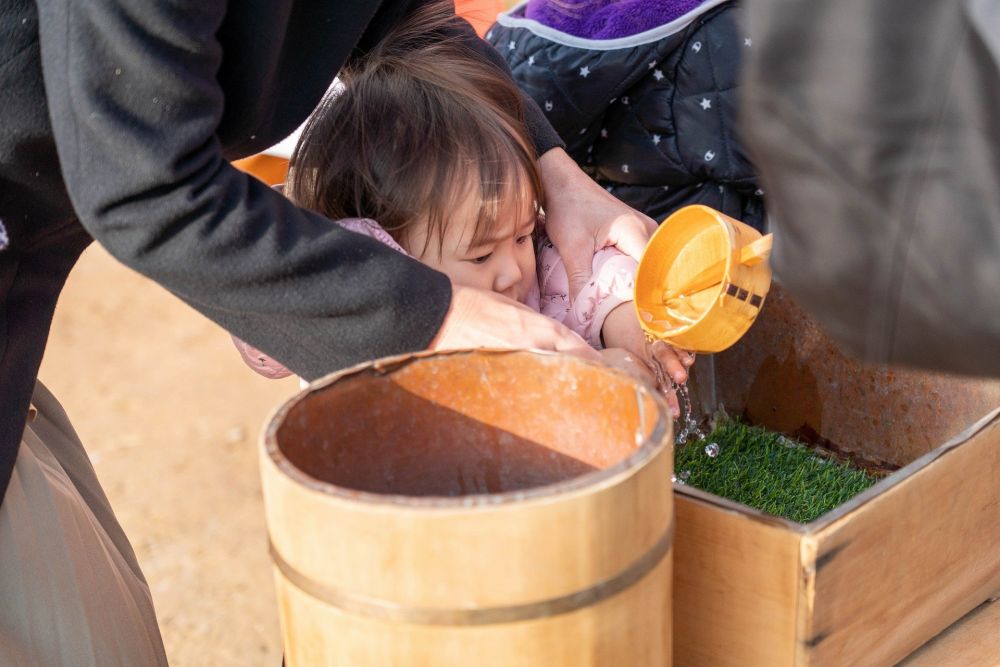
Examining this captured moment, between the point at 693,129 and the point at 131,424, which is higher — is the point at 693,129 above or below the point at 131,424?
above

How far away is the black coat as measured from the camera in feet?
2.64

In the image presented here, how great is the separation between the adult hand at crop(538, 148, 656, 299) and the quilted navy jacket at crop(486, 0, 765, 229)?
14.5 inches

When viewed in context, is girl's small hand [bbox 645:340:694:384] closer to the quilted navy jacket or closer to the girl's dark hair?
the girl's dark hair

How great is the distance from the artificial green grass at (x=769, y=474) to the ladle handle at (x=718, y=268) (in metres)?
0.35

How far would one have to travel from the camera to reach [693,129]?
1.73 meters

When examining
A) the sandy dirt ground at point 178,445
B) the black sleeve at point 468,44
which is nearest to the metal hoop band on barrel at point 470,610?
the black sleeve at point 468,44

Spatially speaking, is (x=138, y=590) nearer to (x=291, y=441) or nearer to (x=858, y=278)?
(x=291, y=441)

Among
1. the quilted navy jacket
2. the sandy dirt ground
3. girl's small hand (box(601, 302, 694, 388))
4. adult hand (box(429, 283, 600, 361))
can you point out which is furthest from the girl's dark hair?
the sandy dirt ground

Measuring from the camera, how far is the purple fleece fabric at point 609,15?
172 cm

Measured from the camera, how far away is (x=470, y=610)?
682 mm

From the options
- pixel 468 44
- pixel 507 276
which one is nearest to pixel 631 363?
pixel 507 276

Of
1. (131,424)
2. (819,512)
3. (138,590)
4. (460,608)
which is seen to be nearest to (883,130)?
(460,608)

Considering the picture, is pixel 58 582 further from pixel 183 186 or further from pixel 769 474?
pixel 769 474

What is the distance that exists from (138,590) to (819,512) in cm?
83
